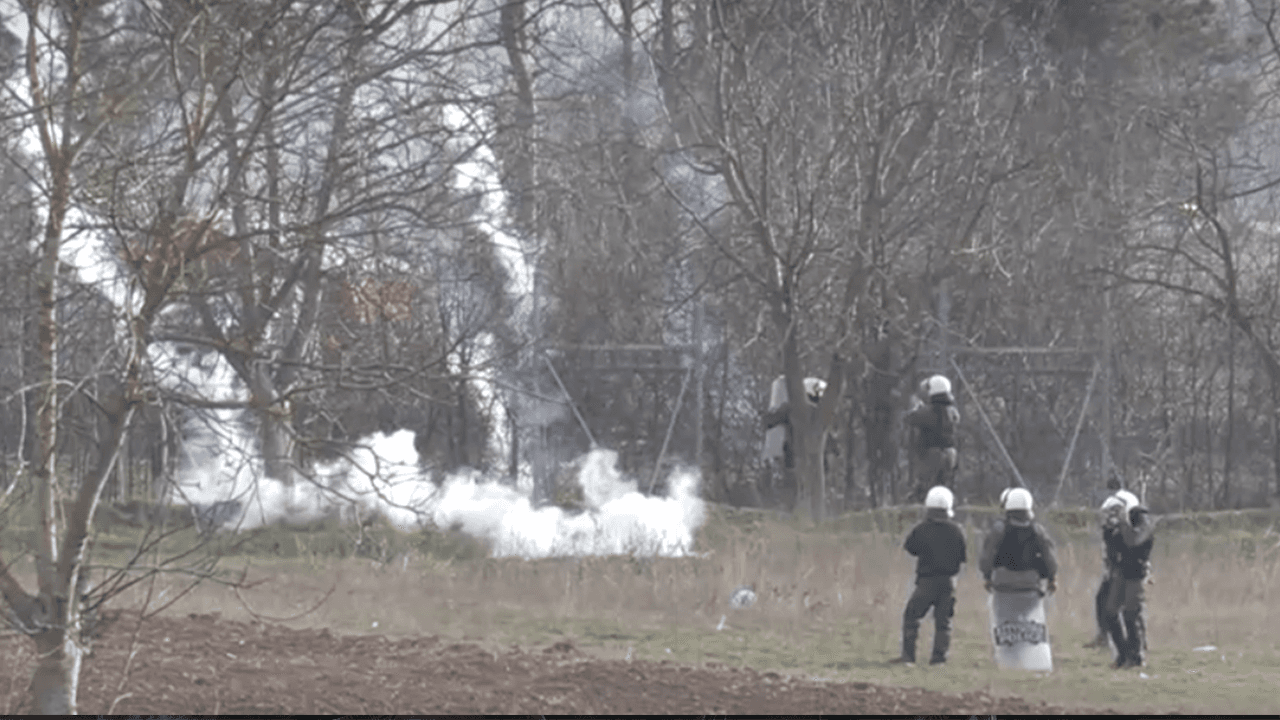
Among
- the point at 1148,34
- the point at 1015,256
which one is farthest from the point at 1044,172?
the point at 1148,34

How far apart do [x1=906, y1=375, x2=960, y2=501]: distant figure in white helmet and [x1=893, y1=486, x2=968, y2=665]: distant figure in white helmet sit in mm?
5371

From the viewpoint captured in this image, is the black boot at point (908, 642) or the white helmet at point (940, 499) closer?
the white helmet at point (940, 499)

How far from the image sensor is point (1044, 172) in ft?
77.9

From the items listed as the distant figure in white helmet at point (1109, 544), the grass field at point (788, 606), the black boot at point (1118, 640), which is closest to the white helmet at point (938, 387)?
the grass field at point (788, 606)

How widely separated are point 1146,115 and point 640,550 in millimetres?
10787

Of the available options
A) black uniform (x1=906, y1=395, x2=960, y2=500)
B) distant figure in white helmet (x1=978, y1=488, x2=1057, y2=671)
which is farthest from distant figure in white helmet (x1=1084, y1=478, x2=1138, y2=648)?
black uniform (x1=906, y1=395, x2=960, y2=500)

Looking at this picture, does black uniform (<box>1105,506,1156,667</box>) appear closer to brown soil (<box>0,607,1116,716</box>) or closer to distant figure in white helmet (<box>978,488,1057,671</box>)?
distant figure in white helmet (<box>978,488,1057,671</box>)

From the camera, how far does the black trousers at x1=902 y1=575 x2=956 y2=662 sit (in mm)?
11219

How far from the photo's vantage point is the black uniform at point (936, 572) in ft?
36.6

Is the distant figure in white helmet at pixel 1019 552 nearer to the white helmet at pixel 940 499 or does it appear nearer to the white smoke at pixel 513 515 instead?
the white helmet at pixel 940 499

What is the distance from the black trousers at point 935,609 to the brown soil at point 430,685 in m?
1.53

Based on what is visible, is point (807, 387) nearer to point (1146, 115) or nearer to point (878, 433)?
point (878, 433)

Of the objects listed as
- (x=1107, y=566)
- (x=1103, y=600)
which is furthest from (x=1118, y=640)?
(x=1107, y=566)

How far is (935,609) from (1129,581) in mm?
1315
